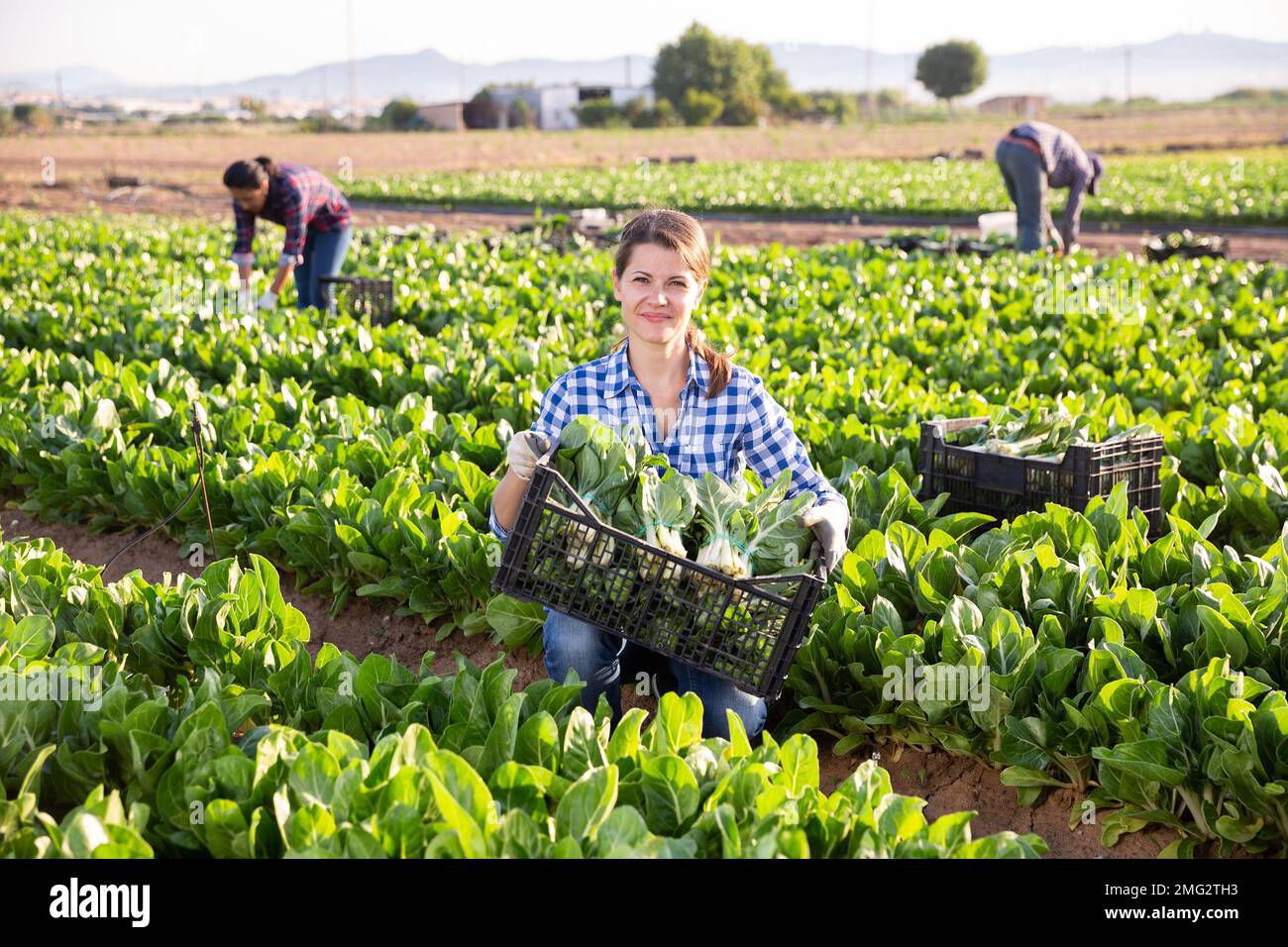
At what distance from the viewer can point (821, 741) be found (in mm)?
4309

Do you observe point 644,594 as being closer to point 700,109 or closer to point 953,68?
point 700,109

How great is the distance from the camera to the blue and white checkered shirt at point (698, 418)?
3.96 metres

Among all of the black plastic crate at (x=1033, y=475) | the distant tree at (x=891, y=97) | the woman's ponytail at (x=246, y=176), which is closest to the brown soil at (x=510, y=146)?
the woman's ponytail at (x=246, y=176)

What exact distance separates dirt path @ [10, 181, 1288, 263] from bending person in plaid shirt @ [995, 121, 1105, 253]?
20.1 ft

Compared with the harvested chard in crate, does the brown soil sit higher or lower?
higher

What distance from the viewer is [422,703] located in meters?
3.46

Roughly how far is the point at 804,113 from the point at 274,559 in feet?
342

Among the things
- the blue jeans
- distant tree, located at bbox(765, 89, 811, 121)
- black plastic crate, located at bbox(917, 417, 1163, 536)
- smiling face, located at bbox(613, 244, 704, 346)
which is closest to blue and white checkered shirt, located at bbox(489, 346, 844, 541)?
smiling face, located at bbox(613, 244, 704, 346)

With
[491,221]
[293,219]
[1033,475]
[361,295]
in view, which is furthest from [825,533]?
[491,221]

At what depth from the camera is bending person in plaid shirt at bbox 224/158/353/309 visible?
940 centimetres

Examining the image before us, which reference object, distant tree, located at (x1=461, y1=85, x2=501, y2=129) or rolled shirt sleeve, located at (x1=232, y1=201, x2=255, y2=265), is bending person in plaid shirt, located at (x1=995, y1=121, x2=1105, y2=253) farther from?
distant tree, located at (x1=461, y1=85, x2=501, y2=129)

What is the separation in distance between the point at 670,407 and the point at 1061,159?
11.1m

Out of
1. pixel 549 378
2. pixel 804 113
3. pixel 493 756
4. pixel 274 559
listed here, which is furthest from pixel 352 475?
pixel 804 113
